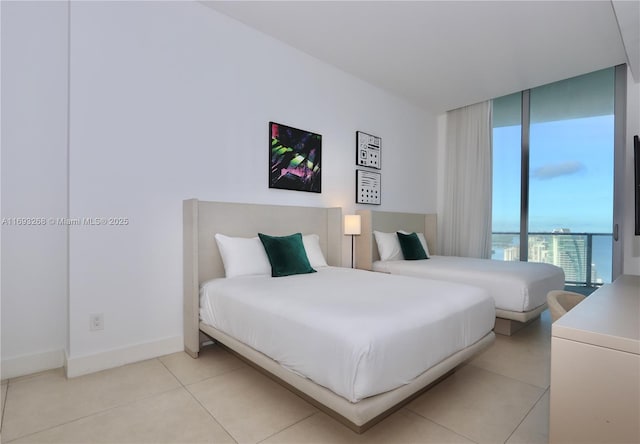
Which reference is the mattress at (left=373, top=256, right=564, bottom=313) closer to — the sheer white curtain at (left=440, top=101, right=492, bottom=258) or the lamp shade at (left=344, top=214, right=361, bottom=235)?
the lamp shade at (left=344, top=214, right=361, bottom=235)

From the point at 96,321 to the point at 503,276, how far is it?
325 centimetres

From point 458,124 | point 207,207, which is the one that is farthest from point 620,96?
point 207,207

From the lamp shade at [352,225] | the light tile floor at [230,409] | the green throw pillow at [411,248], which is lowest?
the light tile floor at [230,409]

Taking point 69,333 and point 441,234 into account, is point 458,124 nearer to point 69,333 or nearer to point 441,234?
point 441,234

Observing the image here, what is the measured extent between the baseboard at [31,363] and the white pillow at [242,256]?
1.25 meters

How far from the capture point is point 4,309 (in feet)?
6.88

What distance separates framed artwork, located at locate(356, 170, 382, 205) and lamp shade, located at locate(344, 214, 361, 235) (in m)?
0.53

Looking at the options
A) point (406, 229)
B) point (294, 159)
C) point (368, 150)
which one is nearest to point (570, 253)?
point (406, 229)

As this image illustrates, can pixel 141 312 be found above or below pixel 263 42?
below

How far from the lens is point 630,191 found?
3611 mm

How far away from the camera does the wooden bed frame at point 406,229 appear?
9.28 feet

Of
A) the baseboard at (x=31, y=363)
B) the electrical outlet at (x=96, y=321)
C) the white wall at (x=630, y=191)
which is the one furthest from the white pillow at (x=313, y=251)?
the white wall at (x=630, y=191)

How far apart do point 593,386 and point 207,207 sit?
8.28 ft

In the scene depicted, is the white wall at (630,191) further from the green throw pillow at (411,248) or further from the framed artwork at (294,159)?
the framed artwork at (294,159)
